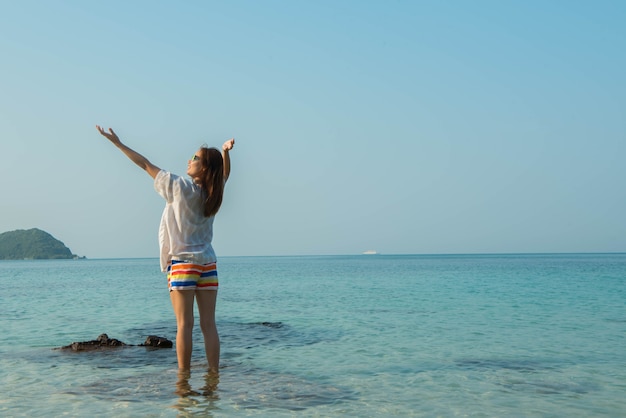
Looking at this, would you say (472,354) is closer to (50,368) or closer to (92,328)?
(50,368)

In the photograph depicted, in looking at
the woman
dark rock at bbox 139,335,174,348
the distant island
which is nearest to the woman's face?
the woman

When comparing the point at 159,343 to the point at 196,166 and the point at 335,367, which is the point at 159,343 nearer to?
the point at 335,367

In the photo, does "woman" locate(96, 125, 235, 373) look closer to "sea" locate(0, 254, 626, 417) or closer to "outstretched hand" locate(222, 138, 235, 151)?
"outstretched hand" locate(222, 138, 235, 151)

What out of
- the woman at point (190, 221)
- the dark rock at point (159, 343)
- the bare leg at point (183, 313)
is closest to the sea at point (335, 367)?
the dark rock at point (159, 343)

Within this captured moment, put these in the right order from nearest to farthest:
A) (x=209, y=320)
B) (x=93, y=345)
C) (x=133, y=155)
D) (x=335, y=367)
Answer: (x=133, y=155)
(x=209, y=320)
(x=335, y=367)
(x=93, y=345)

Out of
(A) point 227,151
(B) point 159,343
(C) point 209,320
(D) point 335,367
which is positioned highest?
(A) point 227,151

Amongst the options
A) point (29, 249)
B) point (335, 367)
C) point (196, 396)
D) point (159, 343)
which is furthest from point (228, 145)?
point (29, 249)

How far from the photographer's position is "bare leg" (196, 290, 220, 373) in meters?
6.47

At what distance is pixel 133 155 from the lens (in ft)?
20.2

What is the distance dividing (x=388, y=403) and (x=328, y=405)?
66 centimetres

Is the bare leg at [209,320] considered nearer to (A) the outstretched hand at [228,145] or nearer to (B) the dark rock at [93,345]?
(A) the outstretched hand at [228,145]

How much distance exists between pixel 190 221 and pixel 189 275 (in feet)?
1.82

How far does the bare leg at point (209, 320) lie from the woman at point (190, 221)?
15 mm

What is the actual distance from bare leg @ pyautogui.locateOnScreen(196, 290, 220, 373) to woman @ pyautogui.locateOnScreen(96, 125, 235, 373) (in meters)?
0.02
